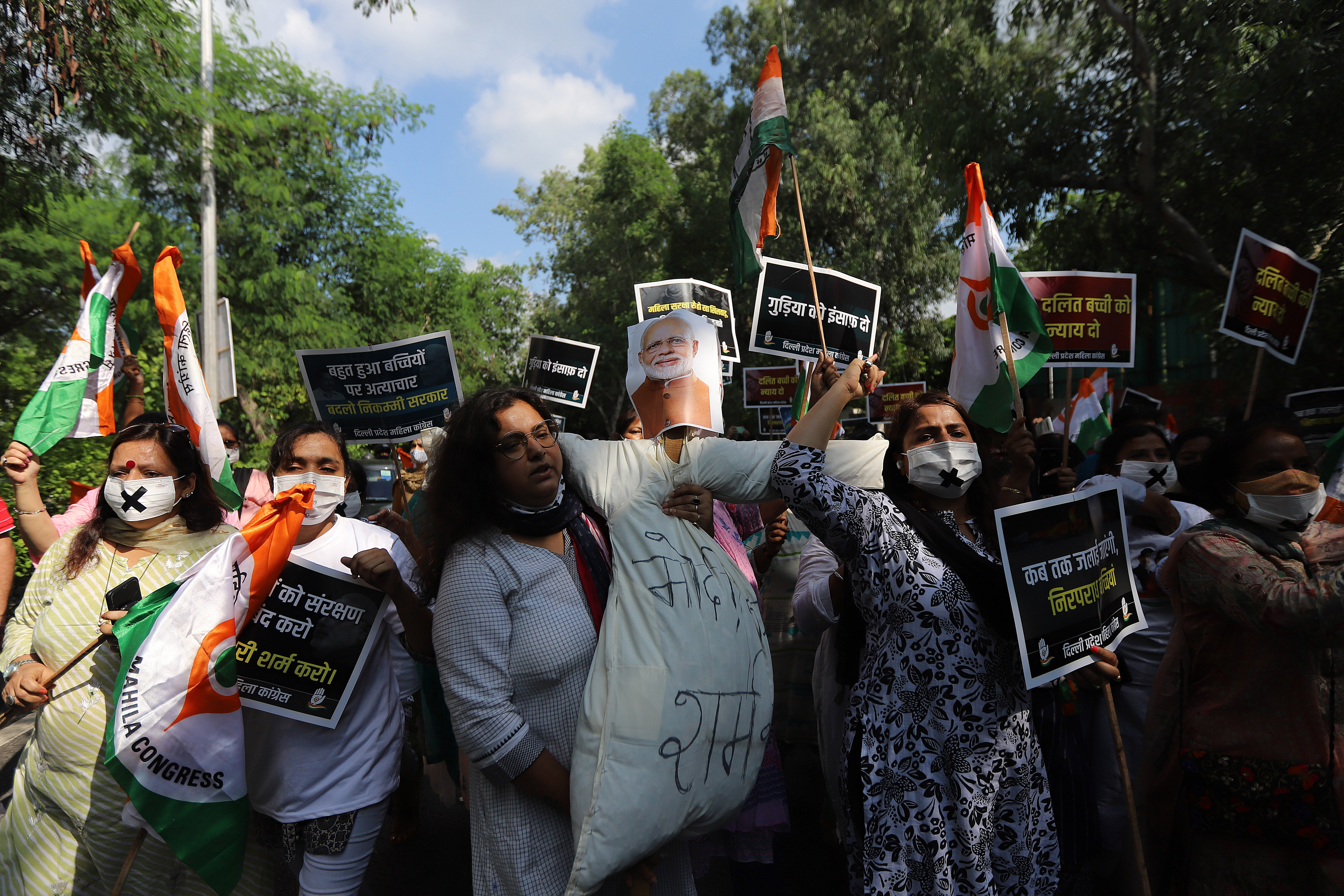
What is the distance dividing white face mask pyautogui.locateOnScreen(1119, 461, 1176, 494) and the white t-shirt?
10.9 ft

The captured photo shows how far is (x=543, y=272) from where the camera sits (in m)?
36.7

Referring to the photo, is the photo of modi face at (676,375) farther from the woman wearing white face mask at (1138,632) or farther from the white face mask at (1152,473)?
the white face mask at (1152,473)

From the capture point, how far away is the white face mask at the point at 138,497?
9.15ft

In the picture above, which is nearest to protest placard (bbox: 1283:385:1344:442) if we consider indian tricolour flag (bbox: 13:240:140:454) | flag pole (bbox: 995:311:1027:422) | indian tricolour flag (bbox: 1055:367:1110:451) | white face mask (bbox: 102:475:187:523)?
indian tricolour flag (bbox: 1055:367:1110:451)

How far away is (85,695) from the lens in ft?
8.68

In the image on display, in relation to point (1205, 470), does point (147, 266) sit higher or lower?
higher

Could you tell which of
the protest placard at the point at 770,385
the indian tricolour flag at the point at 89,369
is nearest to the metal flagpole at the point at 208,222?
the protest placard at the point at 770,385

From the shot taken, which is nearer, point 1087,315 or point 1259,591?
point 1259,591

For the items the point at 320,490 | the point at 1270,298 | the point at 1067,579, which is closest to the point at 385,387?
the point at 320,490

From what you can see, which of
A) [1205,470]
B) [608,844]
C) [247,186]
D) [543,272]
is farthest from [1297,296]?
[543,272]

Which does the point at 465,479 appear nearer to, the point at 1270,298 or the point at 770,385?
the point at 1270,298

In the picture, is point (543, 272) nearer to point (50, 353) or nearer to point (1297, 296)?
point (50, 353)

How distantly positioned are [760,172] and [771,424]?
8.31 metres

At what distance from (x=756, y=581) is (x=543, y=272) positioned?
3480cm
